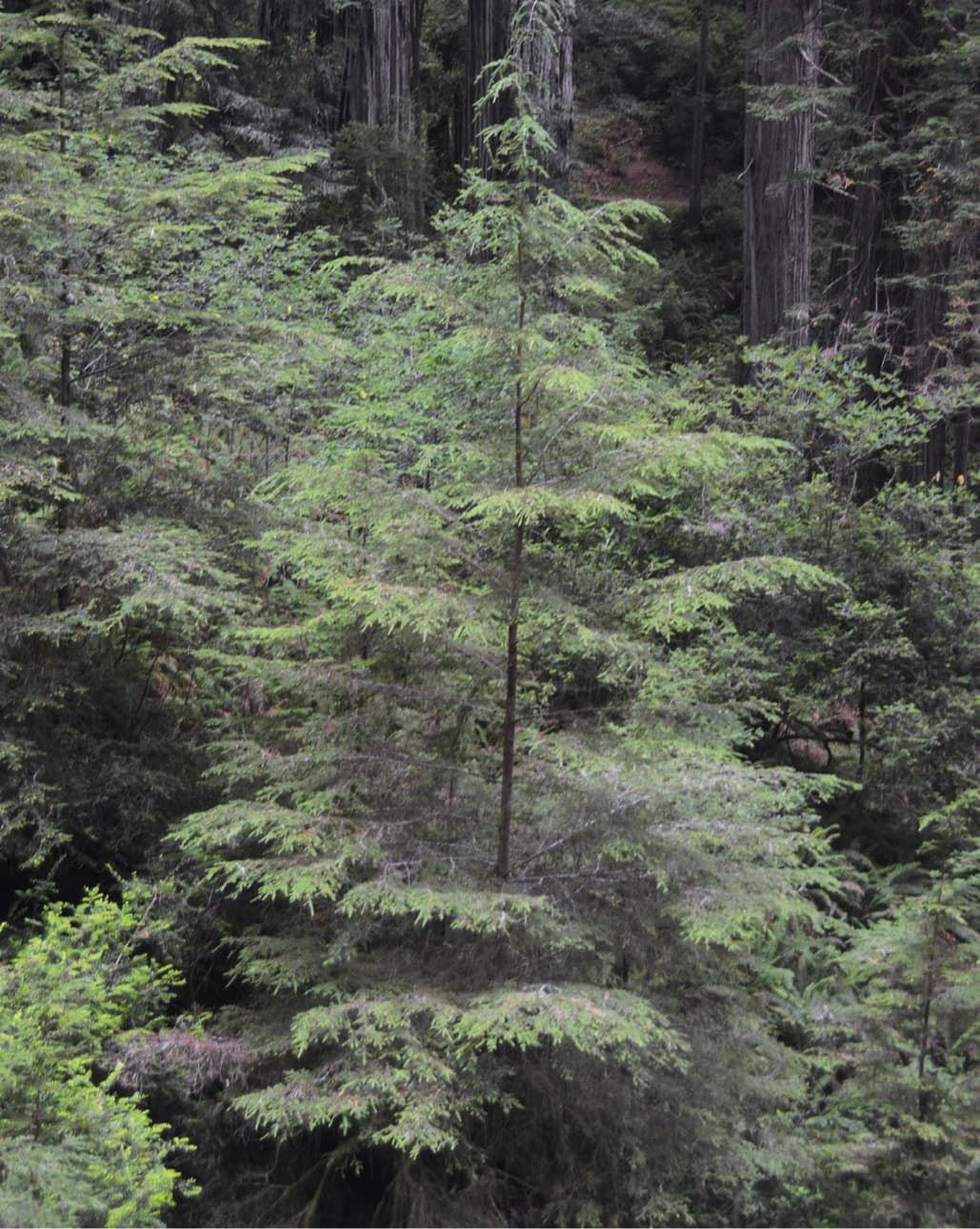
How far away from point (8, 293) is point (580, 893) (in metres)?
4.21

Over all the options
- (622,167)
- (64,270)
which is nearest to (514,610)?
(64,270)

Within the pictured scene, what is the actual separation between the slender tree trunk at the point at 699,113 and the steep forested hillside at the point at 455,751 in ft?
54.7

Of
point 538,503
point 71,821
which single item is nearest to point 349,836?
point 538,503

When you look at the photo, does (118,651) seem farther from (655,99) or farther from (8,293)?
(655,99)

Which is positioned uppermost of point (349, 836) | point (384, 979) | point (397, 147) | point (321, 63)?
point (321, 63)

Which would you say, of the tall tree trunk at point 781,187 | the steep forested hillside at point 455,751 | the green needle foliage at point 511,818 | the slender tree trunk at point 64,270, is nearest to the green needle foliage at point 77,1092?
the steep forested hillside at point 455,751

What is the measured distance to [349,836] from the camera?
446 centimetres

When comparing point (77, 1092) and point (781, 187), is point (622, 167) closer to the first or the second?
point (781, 187)

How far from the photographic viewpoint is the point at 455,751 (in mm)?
5129

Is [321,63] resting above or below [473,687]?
above

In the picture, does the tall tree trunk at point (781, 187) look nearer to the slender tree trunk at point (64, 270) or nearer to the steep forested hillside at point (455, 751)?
the steep forested hillside at point (455, 751)

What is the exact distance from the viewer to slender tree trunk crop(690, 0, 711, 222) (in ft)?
80.5

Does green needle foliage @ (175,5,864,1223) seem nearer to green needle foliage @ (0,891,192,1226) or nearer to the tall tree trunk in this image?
green needle foliage @ (0,891,192,1226)

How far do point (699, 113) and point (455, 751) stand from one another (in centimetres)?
2530
